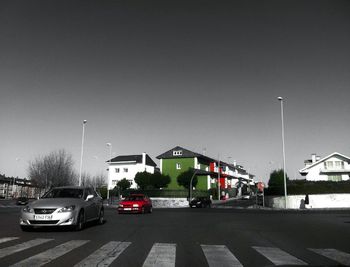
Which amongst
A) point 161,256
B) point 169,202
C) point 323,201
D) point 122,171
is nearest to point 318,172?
point 323,201

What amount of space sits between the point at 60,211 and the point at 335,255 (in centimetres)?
771

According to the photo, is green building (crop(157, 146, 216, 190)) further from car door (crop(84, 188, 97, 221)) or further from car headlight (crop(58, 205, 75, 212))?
car headlight (crop(58, 205, 75, 212))

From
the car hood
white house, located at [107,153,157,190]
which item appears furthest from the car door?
white house, located at [107,153,157,190]

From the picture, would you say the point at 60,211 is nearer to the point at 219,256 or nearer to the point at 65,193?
the point at 65,193

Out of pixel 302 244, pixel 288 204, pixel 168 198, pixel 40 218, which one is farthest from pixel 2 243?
pixel 168 198

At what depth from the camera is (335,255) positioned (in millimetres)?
7570

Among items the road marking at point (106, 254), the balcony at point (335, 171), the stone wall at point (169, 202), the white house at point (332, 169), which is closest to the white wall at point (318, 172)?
the white house at point (332, 169)

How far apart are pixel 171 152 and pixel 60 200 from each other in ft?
227

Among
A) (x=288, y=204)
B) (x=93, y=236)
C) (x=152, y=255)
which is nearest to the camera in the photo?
(x=152, y=255)

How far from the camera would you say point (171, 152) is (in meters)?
80.7

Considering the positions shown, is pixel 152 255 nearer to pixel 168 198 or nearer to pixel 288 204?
pixel 288 204

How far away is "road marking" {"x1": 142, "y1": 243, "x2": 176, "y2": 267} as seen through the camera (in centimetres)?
639

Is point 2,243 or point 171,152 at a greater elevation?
point 171,152

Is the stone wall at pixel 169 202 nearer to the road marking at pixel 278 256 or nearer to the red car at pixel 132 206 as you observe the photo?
the red car at pixel 132 206
